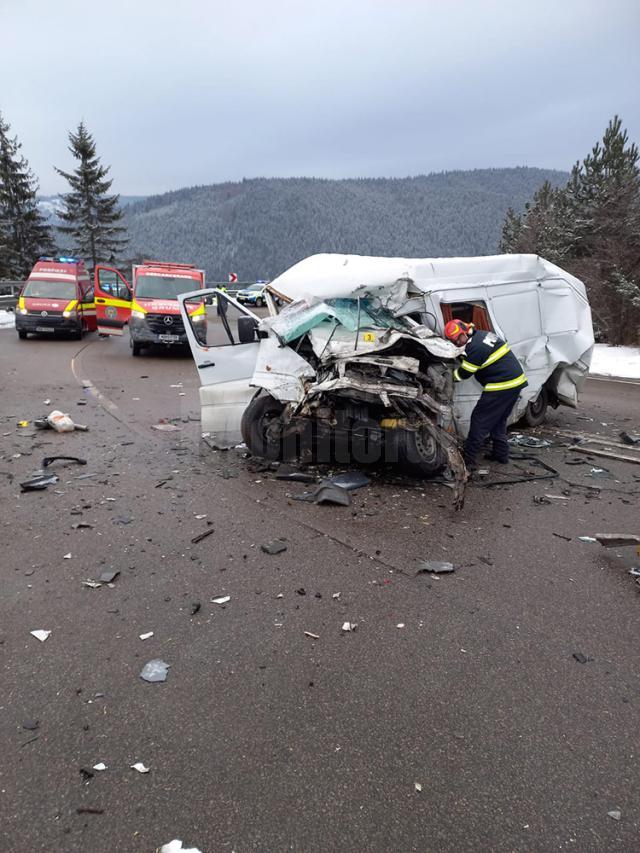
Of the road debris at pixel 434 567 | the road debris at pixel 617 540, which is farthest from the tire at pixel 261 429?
the road debris at pixel 617 540

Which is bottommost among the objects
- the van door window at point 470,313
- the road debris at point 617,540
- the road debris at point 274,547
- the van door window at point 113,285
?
the road debris at point 274,547

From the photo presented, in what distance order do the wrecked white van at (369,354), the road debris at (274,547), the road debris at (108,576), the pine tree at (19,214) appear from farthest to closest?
the pine tree at (19,214), the wrecked white van at (369,354), the road debris at (274,547), the road debris at (108,576)

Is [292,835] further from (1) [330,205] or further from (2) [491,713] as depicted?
(1) [330,205]

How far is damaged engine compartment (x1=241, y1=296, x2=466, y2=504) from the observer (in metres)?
5.76

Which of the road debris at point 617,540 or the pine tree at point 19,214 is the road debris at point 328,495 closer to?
the road debris at point 617,540

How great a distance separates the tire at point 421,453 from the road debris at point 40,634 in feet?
12.3

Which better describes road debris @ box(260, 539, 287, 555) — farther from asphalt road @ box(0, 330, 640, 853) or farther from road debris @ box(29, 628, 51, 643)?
road debris @ box(29, 628, 51, 643)

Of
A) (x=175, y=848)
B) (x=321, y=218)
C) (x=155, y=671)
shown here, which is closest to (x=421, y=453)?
(x=155, y=671)

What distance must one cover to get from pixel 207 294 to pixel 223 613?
503 cm

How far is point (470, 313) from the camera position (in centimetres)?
683

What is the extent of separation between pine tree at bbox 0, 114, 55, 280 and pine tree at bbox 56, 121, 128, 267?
5072mm

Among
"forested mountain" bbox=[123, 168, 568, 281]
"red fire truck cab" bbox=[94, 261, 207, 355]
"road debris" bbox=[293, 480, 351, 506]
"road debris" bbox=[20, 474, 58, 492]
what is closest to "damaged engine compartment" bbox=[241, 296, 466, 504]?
"road debris" bbox=[293, 480, 351, 506]

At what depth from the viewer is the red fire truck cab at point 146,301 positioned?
605 inches

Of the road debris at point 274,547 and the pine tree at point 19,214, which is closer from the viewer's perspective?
the road debris at point 274,547
